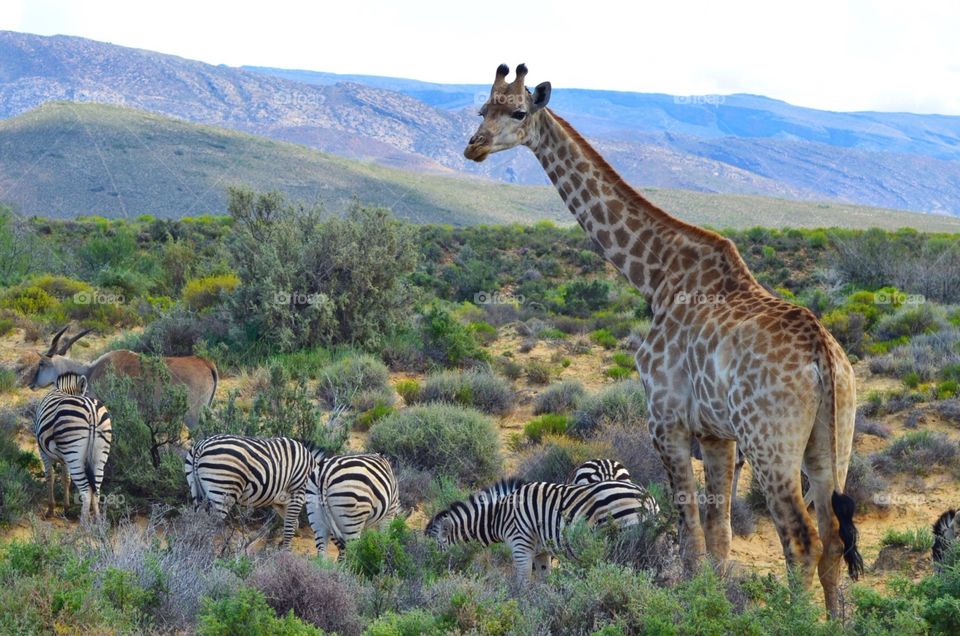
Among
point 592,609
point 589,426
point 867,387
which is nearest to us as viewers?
point 592,609

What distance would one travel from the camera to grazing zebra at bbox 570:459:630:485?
7291 millimetres

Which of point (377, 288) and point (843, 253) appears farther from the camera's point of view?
point (843, 253)

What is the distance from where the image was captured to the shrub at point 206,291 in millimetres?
16953

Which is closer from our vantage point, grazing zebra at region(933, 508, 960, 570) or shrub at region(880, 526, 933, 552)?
grazing zebra at region(933, 508, 960, 570)

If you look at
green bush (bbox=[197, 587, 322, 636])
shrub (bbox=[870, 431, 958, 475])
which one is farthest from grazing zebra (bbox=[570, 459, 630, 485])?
shrub (bbox=[870, 431, 958, 475])

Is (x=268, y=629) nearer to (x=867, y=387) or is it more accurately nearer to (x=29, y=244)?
(x=867, y=387)

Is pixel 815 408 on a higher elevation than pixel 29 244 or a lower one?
higher

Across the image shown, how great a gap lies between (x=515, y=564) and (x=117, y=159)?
6940 centimetres

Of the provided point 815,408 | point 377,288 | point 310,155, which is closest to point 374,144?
point 310,155

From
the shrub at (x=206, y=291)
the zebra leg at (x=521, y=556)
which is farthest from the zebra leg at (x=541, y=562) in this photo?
the shrub at (x=206, y=291)

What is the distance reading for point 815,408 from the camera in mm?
4641

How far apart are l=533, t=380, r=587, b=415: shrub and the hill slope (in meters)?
48.4

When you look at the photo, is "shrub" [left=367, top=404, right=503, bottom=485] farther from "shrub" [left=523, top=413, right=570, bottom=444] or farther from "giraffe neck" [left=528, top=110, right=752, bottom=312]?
"giraffe neck" [left=528, top=110, right=752, bottom=312]

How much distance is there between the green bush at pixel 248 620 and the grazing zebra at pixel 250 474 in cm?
278
